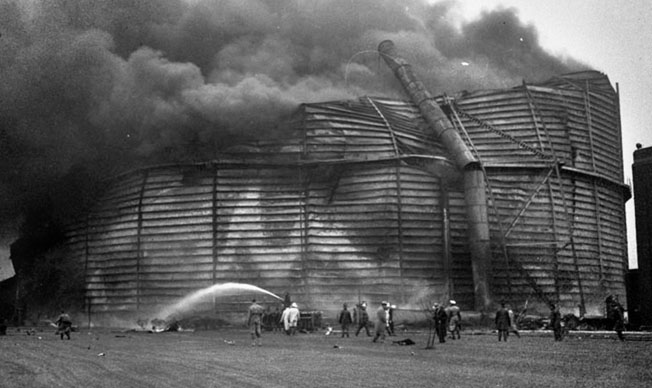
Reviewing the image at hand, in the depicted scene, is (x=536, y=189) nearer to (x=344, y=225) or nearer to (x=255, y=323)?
(x=344, y=225)

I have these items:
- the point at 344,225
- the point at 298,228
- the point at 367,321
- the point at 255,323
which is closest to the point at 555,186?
the point at 344,225

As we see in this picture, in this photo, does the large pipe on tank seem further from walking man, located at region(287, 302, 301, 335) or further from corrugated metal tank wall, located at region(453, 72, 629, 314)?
walking man, located at region(287, 302, 301, 335)

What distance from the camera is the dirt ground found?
1235 cm

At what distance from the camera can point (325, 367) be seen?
15.4 m

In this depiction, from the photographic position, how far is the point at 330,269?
40.1m

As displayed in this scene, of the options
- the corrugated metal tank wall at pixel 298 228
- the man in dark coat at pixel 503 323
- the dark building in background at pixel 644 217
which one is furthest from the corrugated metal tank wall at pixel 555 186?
the man in dark coat at pixel 503 323

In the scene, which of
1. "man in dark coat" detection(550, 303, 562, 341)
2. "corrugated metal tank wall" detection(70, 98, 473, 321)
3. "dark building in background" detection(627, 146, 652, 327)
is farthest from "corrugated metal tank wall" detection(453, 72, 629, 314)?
"man in dark coat" detection(550, 303, 562, 341)

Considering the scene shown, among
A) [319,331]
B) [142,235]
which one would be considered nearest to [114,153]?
[142,235]

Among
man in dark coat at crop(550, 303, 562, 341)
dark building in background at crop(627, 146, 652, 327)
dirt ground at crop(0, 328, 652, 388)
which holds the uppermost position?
dark building in background at crop(627, 146, 652, 327)

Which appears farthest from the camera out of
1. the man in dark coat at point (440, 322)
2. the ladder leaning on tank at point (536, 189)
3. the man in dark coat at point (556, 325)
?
the ladder leaning on tank at point (536, 189)

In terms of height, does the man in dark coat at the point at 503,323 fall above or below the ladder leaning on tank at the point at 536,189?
below

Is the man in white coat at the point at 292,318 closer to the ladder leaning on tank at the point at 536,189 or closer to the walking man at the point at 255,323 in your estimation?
the walking man at the point at 255,323

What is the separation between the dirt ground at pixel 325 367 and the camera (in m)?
12.4

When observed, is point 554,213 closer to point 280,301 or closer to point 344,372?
point 280,301
